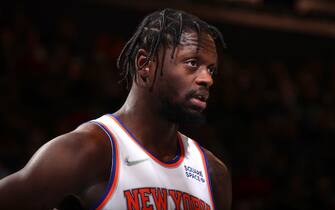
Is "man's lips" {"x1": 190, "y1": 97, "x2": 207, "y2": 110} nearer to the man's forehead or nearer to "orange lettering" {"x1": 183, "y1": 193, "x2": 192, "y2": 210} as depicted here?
the man's forehead

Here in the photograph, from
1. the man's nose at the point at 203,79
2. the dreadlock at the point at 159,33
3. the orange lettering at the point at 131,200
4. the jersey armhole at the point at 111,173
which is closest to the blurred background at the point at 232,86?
the dreadlock at the point at 159,33

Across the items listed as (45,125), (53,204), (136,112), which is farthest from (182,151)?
(45,125)

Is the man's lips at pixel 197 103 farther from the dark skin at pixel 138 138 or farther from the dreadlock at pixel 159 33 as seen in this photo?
the dreadlock at pixel 159 33

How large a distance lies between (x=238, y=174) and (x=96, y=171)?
387 centimetres

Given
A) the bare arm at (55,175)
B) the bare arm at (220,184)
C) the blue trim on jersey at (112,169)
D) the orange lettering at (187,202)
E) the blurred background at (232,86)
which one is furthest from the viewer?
the blurred background at (232,86)

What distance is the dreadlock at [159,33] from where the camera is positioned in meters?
2.40

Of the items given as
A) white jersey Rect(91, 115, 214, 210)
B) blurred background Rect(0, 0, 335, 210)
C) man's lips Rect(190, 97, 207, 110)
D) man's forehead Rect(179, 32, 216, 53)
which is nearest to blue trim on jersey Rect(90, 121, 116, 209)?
white jersey Rect(91, 115, 214, 210)

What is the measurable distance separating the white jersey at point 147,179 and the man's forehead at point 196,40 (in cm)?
45

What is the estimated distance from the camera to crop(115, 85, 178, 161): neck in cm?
242

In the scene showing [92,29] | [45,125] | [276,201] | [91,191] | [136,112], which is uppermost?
[136,112]

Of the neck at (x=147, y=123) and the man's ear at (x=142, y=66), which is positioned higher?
the man's ear at (x=142, y=66)

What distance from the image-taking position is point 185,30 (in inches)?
95.0

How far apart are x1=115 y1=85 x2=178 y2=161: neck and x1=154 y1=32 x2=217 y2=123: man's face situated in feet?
0.20

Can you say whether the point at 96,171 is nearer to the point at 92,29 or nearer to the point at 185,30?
the point at 185,30
